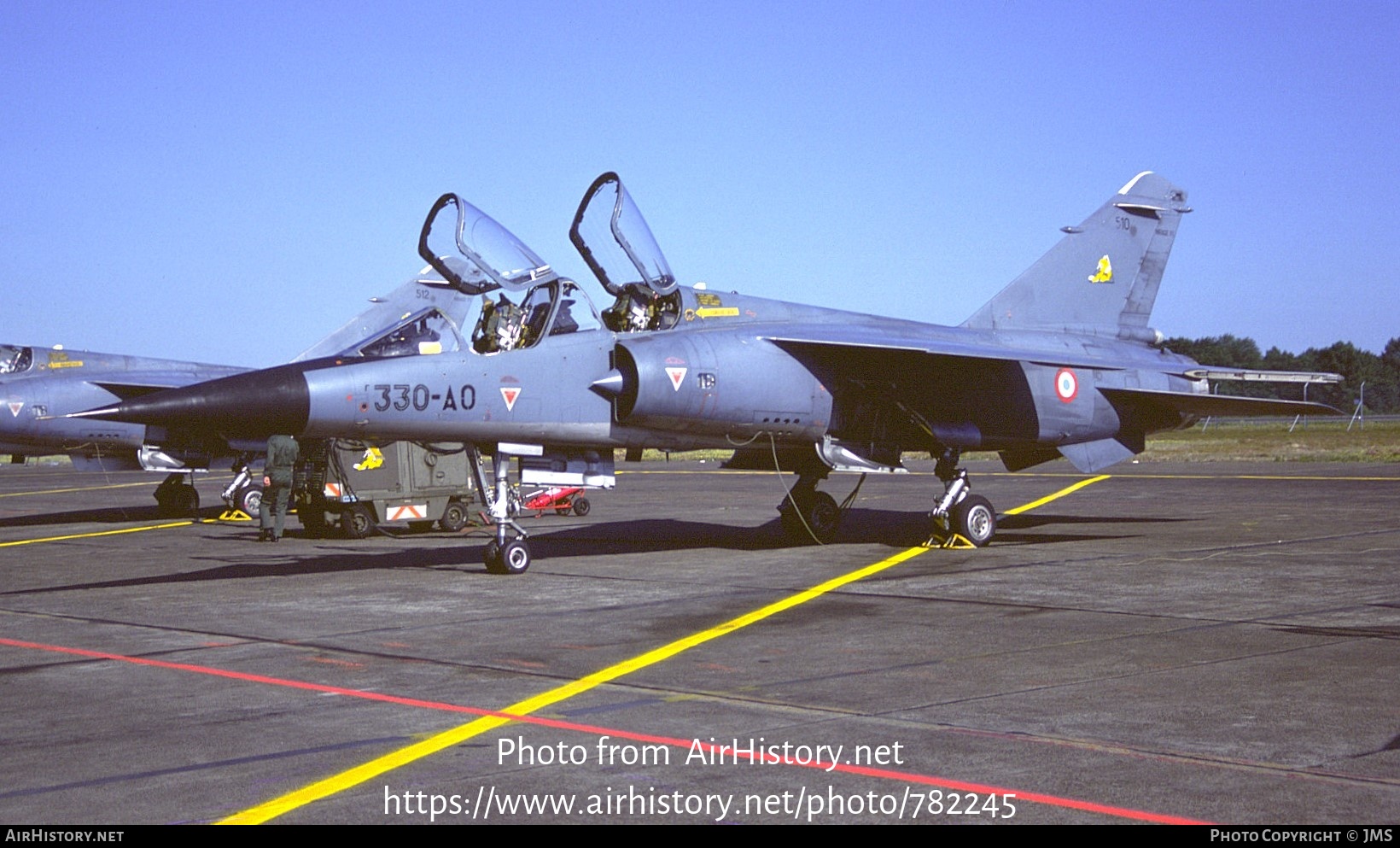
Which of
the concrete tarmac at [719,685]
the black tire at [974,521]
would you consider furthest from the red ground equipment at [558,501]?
the black tire at [974,521]

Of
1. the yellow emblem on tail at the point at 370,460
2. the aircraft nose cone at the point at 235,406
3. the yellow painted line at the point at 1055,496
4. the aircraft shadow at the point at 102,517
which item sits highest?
the aircraft nose cone at the point at 235,406

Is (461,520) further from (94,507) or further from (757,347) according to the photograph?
(94,507)

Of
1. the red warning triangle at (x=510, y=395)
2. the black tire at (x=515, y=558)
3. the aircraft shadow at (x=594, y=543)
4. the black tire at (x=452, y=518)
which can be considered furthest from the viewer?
the black tire at (x=452, y=518)

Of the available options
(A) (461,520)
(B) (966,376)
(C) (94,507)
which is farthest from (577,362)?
(C) (94,507)

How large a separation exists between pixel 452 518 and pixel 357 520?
1.59 meters

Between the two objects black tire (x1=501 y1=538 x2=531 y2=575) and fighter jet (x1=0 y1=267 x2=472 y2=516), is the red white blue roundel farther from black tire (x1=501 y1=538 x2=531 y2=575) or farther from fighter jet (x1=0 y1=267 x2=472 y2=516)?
fighter jet (x1=0 y1=267 x2=472 y2=516)

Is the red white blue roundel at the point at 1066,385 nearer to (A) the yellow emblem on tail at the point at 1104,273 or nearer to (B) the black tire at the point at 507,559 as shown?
(A) the yellow emblem on tail at the point at 1104,273

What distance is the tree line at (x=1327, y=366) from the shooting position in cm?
8112

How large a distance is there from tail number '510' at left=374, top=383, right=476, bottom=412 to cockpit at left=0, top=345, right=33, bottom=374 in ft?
47.1

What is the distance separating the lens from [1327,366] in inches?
4126

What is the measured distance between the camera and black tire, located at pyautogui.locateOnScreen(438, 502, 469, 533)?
20891 millimetres

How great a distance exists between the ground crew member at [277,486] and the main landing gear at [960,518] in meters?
9.88

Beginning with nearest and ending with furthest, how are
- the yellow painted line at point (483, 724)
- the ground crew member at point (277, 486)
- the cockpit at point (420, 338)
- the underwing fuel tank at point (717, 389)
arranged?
the yellow painted line at point (483, 724) < the cockpit at point (420, 338) < the underwing fuel tank at point (717, 389) < the ground crew member at point (277, 486)
